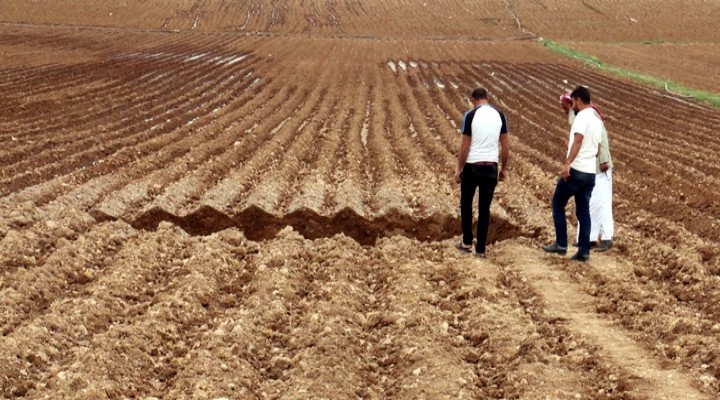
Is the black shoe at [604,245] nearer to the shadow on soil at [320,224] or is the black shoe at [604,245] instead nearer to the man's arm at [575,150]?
the shadow on soil at [320,224]

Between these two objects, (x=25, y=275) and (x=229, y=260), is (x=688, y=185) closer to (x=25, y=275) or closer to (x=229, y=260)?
(x=229, y=260)

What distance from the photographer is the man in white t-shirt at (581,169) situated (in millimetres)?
7543

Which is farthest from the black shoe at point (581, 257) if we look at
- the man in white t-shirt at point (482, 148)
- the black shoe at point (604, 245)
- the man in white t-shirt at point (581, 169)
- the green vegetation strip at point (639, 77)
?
the green vegetation strip at point (639, 77)

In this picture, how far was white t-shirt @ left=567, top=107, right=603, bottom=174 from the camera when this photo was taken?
7551 millimetres

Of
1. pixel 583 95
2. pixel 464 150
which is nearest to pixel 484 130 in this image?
pixel 464 150

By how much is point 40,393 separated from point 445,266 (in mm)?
4147

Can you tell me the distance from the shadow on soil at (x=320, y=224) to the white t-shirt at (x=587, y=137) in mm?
1500

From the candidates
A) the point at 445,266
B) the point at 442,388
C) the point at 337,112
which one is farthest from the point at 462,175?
the point at 337,112

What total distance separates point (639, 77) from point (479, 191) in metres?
24.0

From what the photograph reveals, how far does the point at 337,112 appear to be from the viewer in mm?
19125

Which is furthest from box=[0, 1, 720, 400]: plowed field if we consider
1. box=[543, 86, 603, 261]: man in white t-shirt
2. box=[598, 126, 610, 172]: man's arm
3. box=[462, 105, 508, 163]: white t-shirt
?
box=[462, 105, 508, 163]: white t-shirt

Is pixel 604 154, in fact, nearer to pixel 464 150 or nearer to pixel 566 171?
pixel 566 171

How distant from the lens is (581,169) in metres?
7.65

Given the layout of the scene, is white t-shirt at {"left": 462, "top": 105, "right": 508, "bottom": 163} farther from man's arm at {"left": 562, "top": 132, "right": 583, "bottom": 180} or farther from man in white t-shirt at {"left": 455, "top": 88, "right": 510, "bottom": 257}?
man's arm at {"left": 562, "top": 132, "right": 583, "bottom": 180}
